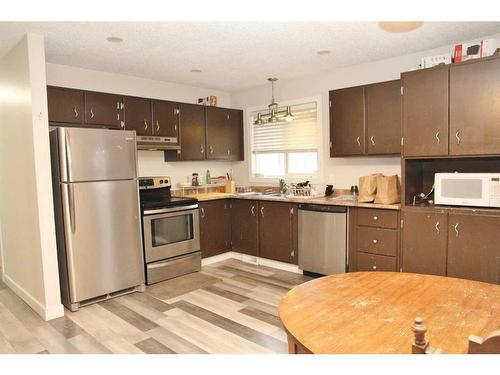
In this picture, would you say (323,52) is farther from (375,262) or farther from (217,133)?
(375,262)

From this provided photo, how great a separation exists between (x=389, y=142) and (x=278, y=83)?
1.96m

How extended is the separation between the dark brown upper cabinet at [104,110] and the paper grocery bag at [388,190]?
116 inches

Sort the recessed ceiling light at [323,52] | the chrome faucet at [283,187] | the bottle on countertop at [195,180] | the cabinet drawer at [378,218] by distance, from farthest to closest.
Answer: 1. the bottle on countertop at [195,180]
2. the chrome faucet at [283,187]
3. the recessed ceiling light at [323,52]
4. the cabinet drawer at [378,218]

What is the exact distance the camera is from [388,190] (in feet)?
11.6

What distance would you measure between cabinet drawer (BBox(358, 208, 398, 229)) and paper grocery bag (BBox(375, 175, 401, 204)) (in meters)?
0.11

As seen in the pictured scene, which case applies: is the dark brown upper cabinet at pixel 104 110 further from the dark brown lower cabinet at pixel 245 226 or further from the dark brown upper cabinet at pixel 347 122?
the dark brown upper cabinet at pixel 347 122

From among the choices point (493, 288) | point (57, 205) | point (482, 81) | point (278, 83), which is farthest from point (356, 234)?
point (57, 205)

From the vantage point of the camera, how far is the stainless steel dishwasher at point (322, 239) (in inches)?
149

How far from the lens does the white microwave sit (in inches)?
115

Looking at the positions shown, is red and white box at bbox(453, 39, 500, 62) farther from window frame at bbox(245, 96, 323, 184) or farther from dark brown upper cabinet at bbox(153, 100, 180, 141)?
dark brown upper cabinet at bbox(153, 100, 180, 141)

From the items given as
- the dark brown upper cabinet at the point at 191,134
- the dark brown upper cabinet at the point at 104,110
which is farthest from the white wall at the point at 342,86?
the dark brown upper cabinet at the point at 104,110

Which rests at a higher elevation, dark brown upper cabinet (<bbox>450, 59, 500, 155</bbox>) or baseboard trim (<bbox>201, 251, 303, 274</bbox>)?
dark brown upper cabinet (<bbox>450, 59, 500, 155</bbox>)

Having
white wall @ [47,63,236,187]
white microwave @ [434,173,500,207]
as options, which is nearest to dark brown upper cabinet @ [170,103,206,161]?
white wall @ [47,63,236,187]
